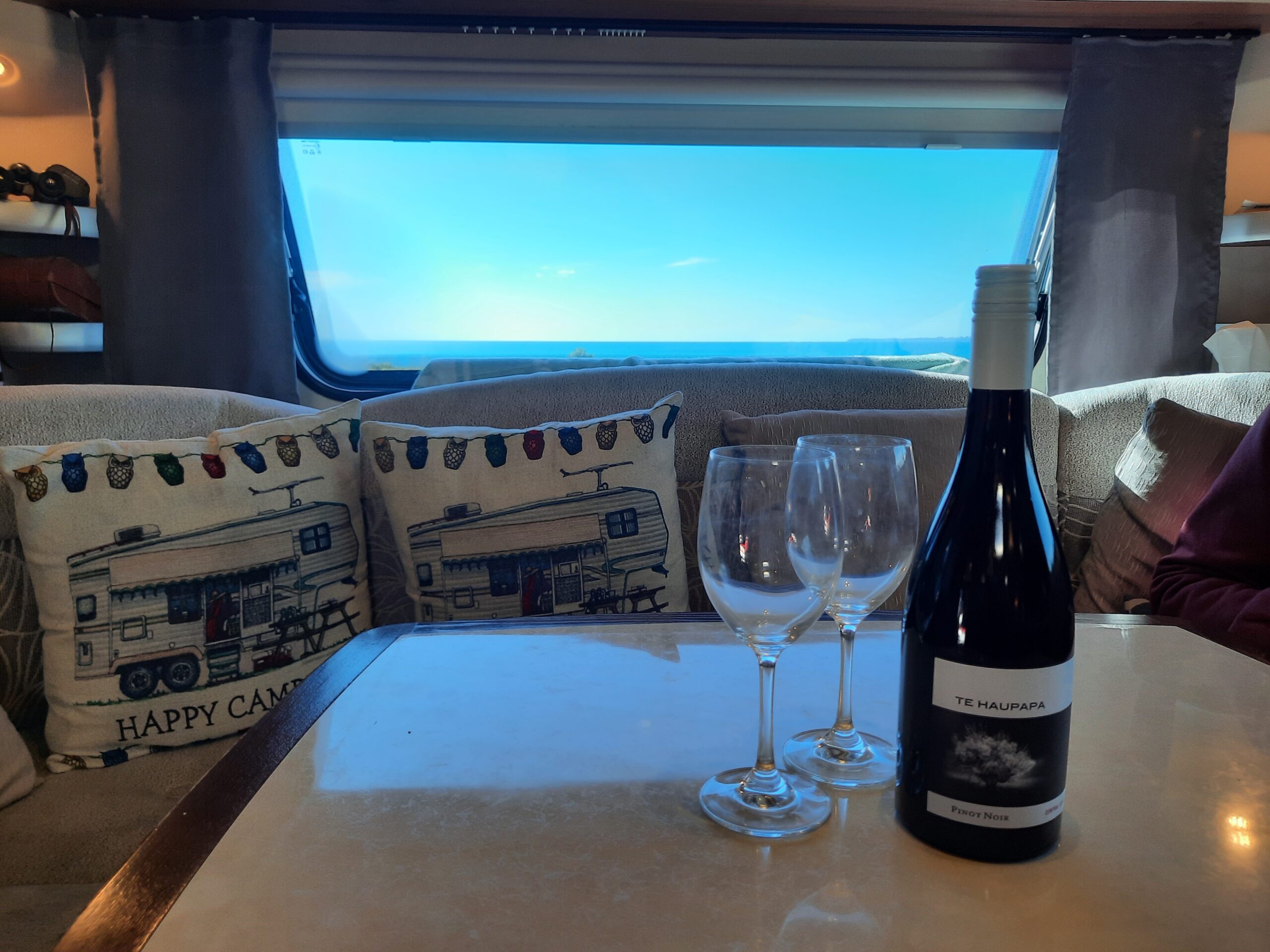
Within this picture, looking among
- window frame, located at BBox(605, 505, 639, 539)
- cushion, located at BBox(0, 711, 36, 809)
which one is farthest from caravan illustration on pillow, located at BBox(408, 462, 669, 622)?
cushion, located at BBox(0, 711, 36, 809)

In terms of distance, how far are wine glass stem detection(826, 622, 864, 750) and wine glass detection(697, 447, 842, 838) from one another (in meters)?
0.10

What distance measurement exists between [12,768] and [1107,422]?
2231 millimetres

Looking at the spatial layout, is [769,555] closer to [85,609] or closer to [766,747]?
[766,747]

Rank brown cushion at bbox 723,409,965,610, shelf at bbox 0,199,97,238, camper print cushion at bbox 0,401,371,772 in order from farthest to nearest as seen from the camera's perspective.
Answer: shelf at bbox 0,199,97,238 → brown cushion at bbox 723,409,965,610 → camper print cushion at bbox 0,401,371,772

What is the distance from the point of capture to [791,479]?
→ 1.58ft

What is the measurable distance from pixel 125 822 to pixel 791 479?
1085 mm

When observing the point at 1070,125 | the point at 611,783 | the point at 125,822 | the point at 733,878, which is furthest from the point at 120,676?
the point at 1070,125

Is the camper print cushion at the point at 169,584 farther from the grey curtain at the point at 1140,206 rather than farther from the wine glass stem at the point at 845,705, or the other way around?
the grey curtain at the point at 1140,206

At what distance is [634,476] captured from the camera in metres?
1.47

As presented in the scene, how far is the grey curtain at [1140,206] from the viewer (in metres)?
2.29

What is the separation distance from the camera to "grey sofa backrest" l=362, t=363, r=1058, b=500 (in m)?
1.74

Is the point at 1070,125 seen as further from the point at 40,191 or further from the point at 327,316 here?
the point at 40,191

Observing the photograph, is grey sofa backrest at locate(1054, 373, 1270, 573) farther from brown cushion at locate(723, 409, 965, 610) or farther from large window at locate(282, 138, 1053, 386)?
large window at locate(282, 138, 1053, 386)

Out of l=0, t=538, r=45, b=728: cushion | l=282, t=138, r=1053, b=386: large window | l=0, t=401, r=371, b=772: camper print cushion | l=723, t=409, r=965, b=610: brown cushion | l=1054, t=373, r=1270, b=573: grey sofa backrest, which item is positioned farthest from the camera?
l=282, t=138, r=1053, b=386: large window
